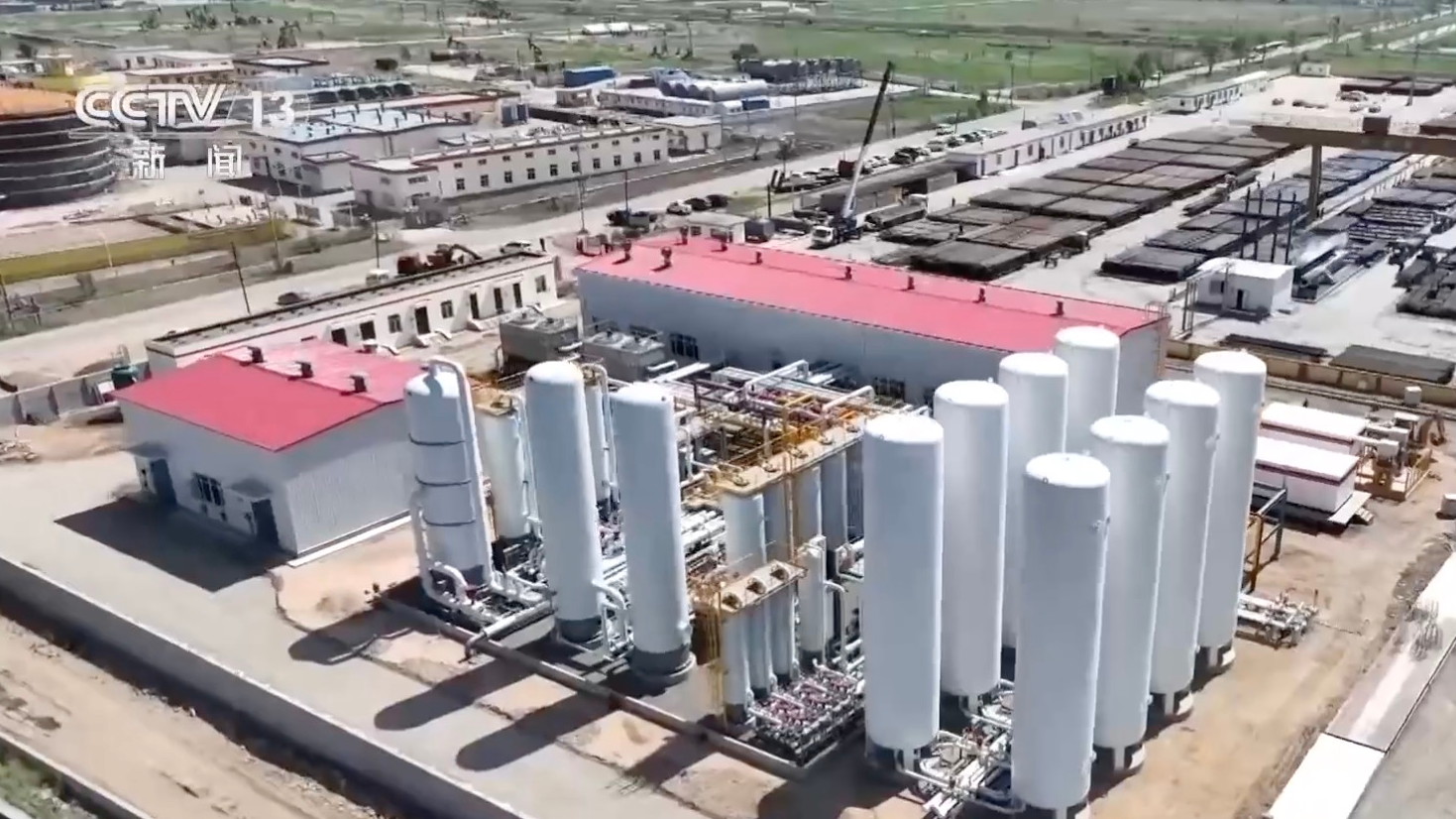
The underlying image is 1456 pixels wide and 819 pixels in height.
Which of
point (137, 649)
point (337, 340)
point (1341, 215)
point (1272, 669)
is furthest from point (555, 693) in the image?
point (1341, 215)

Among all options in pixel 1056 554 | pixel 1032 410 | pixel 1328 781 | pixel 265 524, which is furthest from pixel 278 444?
pixel 1328 781

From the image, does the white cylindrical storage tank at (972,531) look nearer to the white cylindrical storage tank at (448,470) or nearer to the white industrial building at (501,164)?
the white cylindrical storage tank at (448,470)

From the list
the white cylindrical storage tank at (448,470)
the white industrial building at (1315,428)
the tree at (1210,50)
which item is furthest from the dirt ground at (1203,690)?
the tree at (1210,50)

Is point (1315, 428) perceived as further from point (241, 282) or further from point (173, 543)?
point (241, 282)

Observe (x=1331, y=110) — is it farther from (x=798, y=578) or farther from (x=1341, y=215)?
(x=798, y=578)

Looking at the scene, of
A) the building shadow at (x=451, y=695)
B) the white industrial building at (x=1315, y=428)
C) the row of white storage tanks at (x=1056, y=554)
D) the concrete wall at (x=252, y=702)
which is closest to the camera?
the row of white storage tanks at (x=1056, y=554)

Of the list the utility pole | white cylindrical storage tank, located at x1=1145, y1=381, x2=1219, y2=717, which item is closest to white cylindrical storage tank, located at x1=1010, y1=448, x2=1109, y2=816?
white cylindrical storage tank, located at x1=1145, y1=381, x2=1219, y2=717

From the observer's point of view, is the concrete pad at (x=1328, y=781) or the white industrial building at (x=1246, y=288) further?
the white industrial building at (x=1246, y=288)

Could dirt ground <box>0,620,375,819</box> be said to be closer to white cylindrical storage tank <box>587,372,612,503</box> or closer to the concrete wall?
the concrete wall
